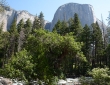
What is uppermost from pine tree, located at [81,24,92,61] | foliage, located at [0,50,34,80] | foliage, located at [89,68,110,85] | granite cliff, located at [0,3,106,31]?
granite cliff, located at [0,3,106,31]

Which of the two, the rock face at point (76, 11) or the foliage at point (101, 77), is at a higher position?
the rock face at point (76, 11)

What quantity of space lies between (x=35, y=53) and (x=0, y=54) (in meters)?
26.1

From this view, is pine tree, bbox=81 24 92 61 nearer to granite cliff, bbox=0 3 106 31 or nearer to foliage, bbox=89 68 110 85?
foliage, bbox=89 68 110 85

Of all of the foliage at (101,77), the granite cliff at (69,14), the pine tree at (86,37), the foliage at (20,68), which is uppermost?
the granite cliff at (69,14)

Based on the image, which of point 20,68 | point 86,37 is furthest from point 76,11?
point 20,68

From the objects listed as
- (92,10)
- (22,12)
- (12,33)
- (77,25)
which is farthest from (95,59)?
(22,12)

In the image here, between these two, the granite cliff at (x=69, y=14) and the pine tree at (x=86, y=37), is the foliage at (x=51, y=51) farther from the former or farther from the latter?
the granite cliff at (x=69, y=14)

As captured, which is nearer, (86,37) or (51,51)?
(51,51)

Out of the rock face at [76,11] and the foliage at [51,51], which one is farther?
the rock face at [76,11]

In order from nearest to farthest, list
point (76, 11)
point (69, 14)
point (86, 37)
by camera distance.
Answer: point (86, 37) → point (76, 11) → point (69, 14)

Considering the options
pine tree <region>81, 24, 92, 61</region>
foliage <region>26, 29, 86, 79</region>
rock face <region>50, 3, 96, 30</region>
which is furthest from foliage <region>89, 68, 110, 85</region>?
rock face <region>50, 3, 96, 30</region>

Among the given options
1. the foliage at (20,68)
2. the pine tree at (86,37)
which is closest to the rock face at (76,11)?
the pine tree at (86,37)

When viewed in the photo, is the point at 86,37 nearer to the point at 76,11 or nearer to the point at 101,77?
the point at 101,77

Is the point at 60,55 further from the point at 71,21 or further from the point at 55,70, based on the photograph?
the point at 71,21
